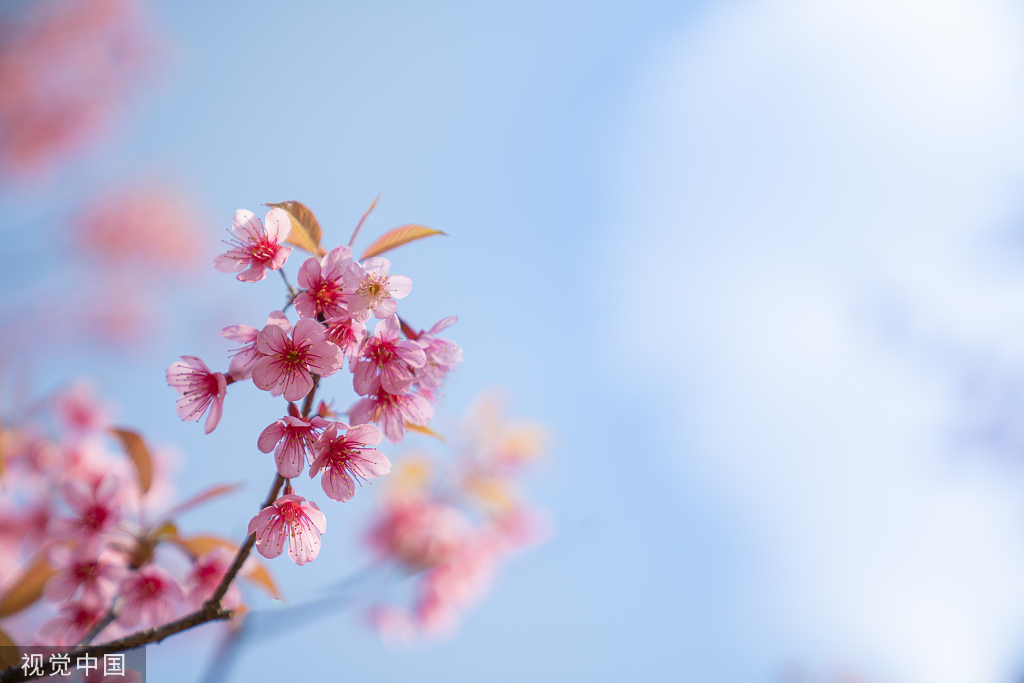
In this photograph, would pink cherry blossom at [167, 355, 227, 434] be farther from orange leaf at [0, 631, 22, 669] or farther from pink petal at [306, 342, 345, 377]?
orange leaf at [0, 631, 22, 669]

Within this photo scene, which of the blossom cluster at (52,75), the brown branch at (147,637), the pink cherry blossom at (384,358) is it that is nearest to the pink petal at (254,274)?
the pink cherry blossom at (384,358)

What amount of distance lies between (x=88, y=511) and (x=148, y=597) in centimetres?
25

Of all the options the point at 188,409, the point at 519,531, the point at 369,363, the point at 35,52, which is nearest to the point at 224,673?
the point at 188,409

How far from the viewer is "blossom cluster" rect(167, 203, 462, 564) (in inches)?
32.0

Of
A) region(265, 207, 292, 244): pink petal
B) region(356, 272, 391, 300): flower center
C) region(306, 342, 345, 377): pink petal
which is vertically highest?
region(265, 207, 292, 244): pink petal

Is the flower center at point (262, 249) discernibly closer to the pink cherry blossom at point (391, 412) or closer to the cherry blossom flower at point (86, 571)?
the pink cherry blossom at point (391, 412)

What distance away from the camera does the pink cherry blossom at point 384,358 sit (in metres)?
0.88

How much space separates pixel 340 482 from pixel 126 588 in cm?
69

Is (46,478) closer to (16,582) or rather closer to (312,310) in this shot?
(16,582)

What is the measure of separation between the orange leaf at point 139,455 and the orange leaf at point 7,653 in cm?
34

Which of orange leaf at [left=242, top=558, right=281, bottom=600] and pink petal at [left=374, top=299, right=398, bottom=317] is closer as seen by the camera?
pink petal at [left=374, top=299, right=398, bottom=317]

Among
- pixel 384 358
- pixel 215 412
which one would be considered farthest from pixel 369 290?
pixel 215 412

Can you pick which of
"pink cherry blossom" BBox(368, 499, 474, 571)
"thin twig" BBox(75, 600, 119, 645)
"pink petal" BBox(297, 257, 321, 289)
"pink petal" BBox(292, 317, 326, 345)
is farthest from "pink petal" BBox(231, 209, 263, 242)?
"pink cherry blossom" BBox(368, 499, 474, 571)

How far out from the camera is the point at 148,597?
1.15 m
